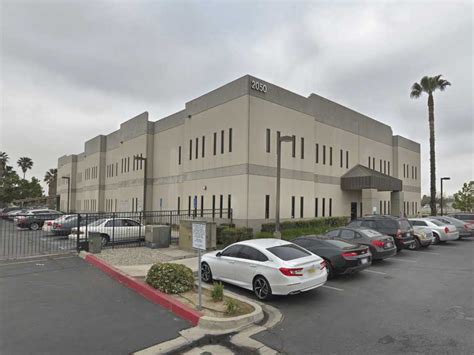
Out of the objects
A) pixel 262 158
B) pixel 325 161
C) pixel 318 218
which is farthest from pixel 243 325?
pixel 325 161

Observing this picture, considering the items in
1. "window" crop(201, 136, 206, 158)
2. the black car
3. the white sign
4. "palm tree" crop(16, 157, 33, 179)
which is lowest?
Answer: the black car

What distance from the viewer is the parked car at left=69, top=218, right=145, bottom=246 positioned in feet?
53.9

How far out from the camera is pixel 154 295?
7.89 metres

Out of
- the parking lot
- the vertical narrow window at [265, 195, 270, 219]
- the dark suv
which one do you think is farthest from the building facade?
the parking lot

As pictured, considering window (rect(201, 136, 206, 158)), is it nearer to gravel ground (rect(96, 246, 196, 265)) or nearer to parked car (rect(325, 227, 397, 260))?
gravel ground (rect(96, 246, 196, 265))

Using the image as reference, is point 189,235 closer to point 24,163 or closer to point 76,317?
point 76,317

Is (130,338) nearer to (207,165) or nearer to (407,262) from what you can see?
(407,262)

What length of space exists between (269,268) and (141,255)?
7.76 metres

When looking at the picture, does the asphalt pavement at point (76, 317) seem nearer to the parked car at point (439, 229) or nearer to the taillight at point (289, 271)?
the taillight at point (289, 271)

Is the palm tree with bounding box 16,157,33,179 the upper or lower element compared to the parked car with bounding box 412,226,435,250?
upper

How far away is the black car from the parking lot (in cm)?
43

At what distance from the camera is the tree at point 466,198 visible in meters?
44.4

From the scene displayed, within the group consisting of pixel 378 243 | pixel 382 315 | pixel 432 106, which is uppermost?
pixel 432 106

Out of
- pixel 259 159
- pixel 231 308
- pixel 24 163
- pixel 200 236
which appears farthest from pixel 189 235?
pixel 24 163
